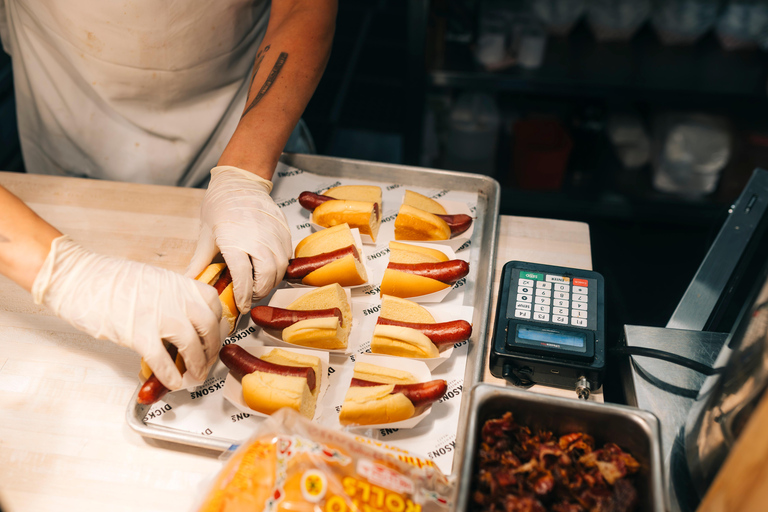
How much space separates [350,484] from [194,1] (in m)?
1.92

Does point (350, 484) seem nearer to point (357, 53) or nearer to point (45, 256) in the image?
point (45, 256)

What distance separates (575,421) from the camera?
1022mm

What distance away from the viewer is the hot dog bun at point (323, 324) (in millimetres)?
1441

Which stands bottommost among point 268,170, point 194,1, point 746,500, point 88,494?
point 88,494

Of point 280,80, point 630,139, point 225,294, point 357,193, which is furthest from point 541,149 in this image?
point 225,294

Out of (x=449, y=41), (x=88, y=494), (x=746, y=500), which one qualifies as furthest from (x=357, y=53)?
(x=746, y=500)

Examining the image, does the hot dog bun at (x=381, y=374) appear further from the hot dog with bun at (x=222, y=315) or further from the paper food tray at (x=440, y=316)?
the hot dog with bun at (x=222, y=315)

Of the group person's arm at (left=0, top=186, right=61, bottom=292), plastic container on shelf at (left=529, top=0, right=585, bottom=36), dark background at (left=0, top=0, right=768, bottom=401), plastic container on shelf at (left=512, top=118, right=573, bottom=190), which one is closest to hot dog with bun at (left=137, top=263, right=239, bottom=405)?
person's arm at (left=0, top=186, right=61, bottom=292)

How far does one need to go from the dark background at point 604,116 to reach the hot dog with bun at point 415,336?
5.60 ft

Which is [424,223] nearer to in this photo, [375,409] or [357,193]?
[357,193]

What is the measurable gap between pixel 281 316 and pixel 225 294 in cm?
18

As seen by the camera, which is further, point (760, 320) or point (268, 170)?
point (268, 170)

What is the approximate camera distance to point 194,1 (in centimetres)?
199

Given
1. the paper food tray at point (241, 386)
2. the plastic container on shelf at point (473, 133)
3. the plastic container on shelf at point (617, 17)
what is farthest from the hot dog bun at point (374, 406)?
the plastic container on shelf at point (617, 17)
